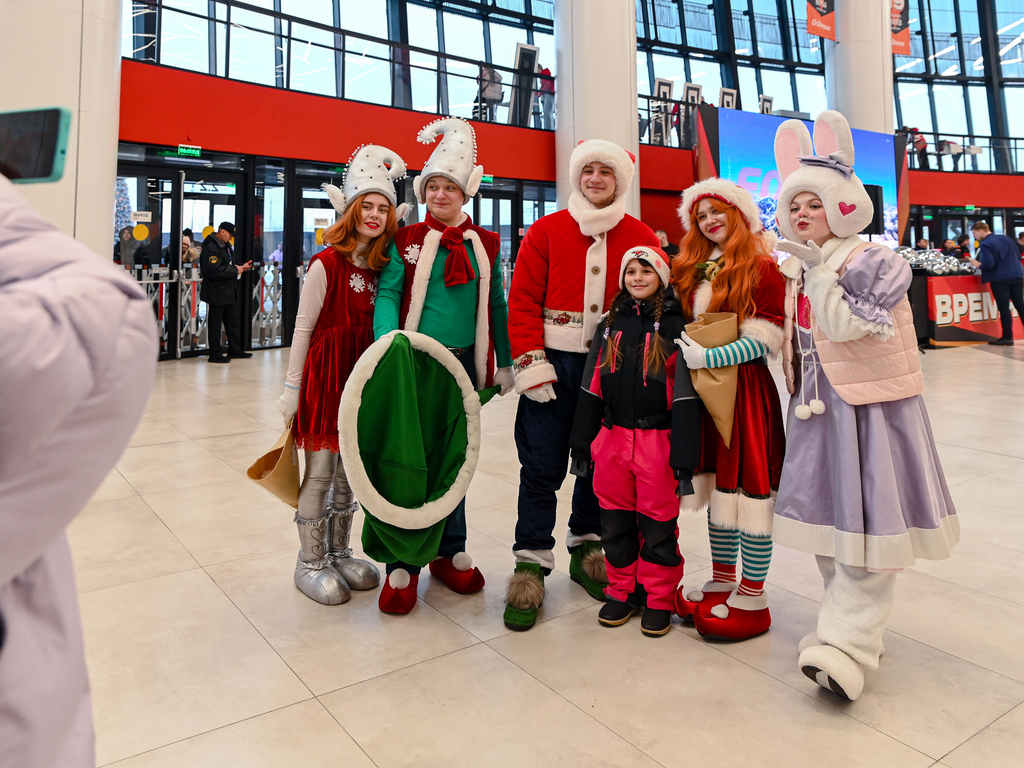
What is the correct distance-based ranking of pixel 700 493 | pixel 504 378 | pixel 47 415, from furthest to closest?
1. pixel 504 378
2. pixel 700 493
3. pixel 47 415

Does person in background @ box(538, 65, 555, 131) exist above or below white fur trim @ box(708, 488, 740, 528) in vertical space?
above

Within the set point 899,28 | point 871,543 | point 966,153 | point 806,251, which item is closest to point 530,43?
point 899,28

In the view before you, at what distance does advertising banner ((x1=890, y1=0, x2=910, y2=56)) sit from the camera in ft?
38.5

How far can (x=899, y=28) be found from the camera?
468 inches

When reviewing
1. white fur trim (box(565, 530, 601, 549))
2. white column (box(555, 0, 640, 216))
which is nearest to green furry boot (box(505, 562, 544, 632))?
white fur trim (box(565, 530, 601, 549))

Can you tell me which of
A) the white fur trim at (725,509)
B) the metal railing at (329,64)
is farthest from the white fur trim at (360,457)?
the metal railing at (329,64)

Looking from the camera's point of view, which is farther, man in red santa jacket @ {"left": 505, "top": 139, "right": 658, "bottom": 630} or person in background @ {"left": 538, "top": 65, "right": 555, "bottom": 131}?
person in background @ {"left": 538, "top": 65, "right": 555, "bottom": 131}

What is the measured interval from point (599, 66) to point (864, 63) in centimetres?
544

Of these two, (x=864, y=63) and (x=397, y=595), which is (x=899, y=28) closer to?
(x=864, y=63)

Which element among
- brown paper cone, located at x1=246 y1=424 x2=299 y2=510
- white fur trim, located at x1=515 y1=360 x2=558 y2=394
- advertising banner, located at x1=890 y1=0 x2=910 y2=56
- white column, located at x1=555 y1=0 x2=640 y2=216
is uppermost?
→ advertising banner, located at x1=890 y1=0 x2=910 y2=56

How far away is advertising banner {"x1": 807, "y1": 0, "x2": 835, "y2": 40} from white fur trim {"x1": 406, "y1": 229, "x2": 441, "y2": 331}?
35.1 ft

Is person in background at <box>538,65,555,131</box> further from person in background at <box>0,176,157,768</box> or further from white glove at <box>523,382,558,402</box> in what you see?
person in background at <box>0,176,157,768</box>

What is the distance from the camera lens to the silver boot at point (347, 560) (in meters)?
2.47

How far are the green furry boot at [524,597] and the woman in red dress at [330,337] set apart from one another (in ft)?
1.80
